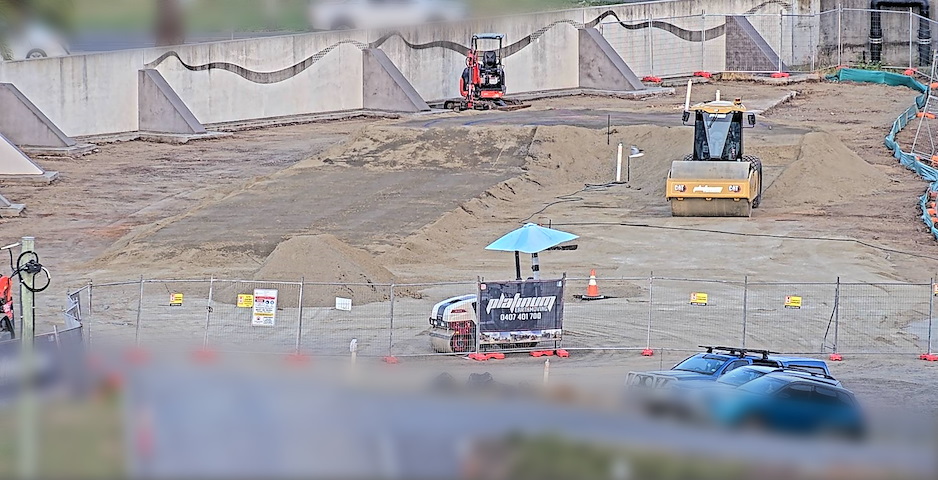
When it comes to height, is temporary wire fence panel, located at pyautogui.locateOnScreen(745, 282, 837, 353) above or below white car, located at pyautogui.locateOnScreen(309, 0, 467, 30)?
below

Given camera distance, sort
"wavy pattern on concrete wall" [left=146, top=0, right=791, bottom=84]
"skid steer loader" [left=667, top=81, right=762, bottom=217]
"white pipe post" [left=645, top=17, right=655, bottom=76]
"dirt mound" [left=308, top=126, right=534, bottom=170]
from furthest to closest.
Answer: "white pipe post" [left=645, top=17, right=655, bottom=76] < "wavy pattern on concrete wall" [left=146, top=0, right=791, bottom=84] < "dirt mound" [left=308, top=126, right=534, bottom=170] < "skid steer loader" [left=667, top=81, right=762, bottom=217]

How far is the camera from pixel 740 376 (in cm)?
1711

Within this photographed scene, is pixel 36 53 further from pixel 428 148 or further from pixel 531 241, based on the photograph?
pixel 531 241

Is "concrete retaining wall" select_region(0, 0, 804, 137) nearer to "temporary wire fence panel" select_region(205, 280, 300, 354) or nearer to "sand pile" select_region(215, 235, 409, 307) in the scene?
"sand pile" select_region(215, 235, 409, 307)

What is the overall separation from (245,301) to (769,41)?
1727 inches

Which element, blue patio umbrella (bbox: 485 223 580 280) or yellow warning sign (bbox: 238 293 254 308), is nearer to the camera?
blue patio umbrella (bbox: 485 223 580 280)

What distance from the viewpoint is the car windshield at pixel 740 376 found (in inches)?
663

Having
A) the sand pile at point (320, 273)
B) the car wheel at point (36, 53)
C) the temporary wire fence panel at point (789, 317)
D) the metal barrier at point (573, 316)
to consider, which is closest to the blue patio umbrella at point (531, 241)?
the metal barrier at point (573, 316)

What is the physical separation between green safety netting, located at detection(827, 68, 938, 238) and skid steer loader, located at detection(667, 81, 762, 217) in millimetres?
4483

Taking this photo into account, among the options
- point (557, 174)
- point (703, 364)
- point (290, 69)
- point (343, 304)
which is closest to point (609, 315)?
point (343, 304)

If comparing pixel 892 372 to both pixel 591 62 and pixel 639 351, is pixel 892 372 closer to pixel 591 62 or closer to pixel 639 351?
pixel 639 351

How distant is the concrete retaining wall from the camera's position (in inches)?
1736

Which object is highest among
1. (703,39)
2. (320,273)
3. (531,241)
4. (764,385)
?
(703,39)

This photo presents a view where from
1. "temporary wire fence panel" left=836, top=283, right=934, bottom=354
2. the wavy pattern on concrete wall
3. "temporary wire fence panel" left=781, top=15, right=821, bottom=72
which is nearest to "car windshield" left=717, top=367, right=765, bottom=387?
"temporary wire fence panel" left=836, top=283, right=934, bottom=354
